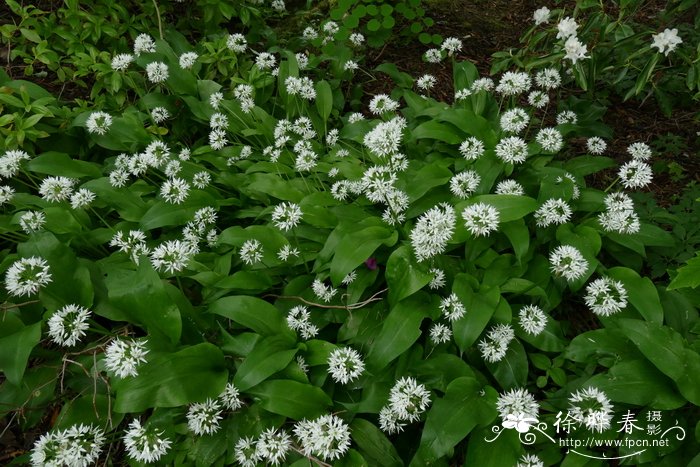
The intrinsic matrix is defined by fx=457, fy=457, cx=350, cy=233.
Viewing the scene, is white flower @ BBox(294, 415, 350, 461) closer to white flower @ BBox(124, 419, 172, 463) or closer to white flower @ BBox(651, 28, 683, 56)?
white flower @ BBox(124, 419, 172, 463)

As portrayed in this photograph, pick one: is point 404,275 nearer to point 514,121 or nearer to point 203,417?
point 203,417

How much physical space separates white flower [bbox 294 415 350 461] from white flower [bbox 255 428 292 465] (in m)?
0.08

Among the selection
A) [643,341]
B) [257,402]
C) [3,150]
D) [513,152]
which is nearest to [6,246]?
[3,150]

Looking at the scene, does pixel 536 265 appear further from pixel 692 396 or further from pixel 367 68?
pixel 367 68

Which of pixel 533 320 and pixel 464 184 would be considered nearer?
pixel 533 320

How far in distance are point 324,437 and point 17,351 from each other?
1578 millimetres

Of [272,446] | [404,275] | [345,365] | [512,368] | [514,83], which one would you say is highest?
[514,83]

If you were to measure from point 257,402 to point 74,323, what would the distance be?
949mm

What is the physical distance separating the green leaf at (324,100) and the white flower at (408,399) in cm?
266

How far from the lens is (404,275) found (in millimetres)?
2438

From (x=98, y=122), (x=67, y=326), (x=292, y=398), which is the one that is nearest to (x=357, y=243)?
(x=292, y=398)

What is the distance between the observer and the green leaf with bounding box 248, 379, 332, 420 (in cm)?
215

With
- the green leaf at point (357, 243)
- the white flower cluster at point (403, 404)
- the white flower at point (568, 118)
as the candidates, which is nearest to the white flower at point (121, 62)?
the green leaf at point (357, 243)

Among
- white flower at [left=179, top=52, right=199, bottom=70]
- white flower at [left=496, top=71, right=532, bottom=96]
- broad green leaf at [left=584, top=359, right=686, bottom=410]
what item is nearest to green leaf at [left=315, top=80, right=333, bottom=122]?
white flower at [left=179, top=52, right=199, bottom=70]
